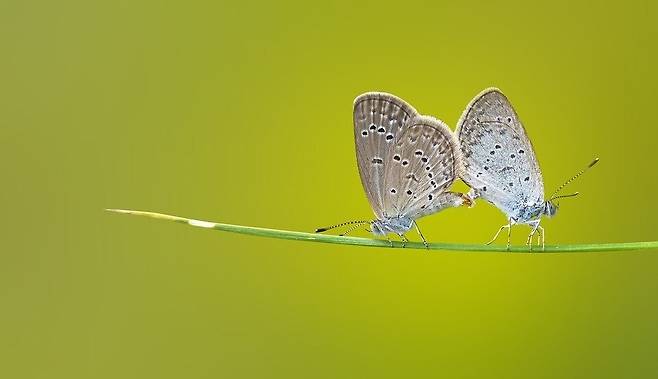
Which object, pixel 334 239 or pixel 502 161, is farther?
pixel 502 161

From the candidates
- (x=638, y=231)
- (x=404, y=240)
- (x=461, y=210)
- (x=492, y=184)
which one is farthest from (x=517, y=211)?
(x=638, y=231)

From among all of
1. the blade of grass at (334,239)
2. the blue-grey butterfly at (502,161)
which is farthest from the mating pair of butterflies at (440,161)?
the blade of grass at (334,239)

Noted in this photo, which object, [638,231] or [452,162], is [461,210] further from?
[452,162]

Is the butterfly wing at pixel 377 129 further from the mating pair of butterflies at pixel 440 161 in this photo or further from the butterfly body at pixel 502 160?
the butterfly body at pixel 502 160

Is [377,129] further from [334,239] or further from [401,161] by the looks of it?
[334,239]

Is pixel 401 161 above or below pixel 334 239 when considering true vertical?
above

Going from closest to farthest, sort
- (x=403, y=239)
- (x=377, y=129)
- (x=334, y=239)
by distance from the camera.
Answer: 1. (x=334, y=239)
2. (x=377, y=129)
3. (x=403, y=239)

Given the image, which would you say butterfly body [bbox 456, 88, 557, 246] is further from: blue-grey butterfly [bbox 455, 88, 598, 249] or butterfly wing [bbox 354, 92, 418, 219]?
butterfly wing [bbox 354, 92, 418, 219]

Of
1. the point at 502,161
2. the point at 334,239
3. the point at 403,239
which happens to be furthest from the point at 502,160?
the point at 334,239
